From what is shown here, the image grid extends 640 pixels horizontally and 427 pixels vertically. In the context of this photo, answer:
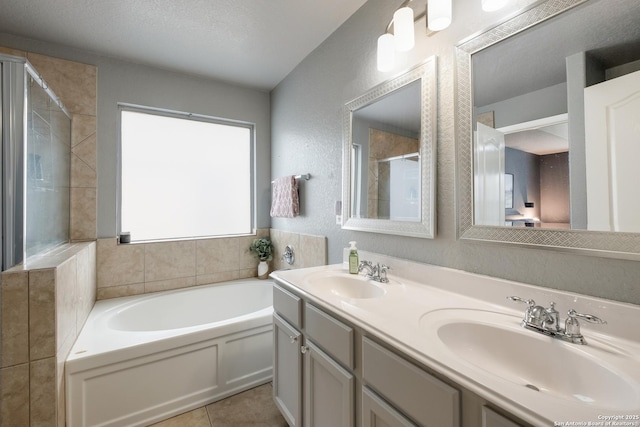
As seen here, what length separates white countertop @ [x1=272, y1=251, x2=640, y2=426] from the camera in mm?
523

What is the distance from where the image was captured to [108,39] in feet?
6.80

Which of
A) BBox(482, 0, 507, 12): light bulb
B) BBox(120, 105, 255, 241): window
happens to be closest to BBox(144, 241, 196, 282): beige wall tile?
BBox(120, 105, 255, 241): window

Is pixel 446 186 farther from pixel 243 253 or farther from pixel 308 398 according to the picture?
pixel 243 253

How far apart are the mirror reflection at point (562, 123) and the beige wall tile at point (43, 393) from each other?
2041 millimetres

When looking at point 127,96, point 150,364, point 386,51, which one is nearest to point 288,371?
point 150,364

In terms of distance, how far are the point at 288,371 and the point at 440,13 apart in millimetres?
1804

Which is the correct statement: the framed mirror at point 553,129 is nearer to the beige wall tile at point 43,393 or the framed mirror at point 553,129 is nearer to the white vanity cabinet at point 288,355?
the white vanity cabinet at point 288,355

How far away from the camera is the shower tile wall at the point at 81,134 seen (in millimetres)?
2148

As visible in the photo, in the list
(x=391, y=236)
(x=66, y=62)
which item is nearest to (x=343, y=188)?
(x=391, y=236)

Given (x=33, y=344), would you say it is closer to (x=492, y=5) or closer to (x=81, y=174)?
(x=81, y=174)

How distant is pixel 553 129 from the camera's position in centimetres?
92

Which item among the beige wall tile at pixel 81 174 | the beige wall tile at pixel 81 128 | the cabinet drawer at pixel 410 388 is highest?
the beige wall tile at pixel 81 128

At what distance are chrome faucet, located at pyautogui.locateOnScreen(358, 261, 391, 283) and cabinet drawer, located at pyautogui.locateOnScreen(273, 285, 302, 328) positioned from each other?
411 mm

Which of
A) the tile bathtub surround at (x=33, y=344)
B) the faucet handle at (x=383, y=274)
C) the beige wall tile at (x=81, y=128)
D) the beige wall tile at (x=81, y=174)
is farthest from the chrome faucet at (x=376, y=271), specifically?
the beige wall tile at (x=81, y=128)
